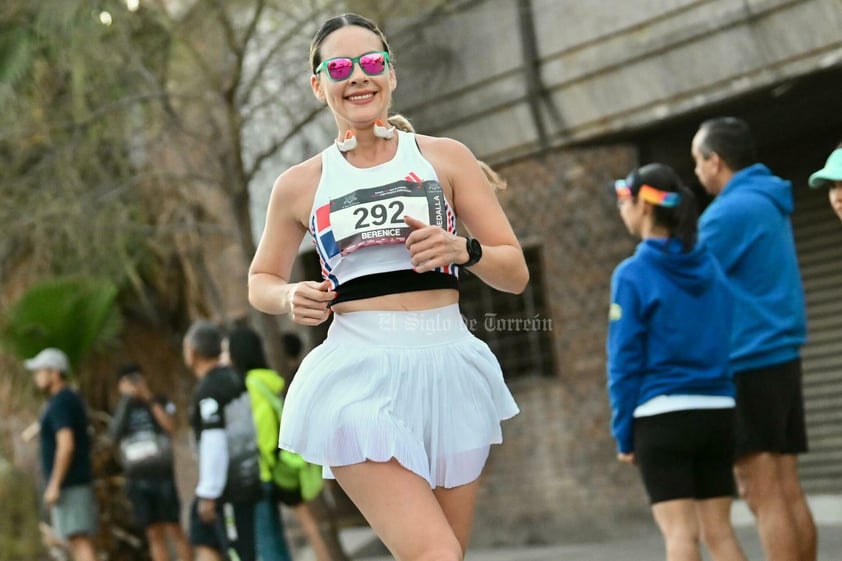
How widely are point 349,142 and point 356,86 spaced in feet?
0.53

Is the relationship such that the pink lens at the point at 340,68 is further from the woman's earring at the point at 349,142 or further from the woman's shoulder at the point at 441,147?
the woman's shoulder at the point at 441,147

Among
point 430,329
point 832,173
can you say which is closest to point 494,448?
point 832,173

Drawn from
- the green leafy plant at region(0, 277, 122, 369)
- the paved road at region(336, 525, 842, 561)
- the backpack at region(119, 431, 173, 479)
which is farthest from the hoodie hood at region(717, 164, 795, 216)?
the green leafy plant at region(0, 277, 122, 369)

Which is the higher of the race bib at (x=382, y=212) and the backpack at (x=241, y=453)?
the race bib at (x=382, y=212)

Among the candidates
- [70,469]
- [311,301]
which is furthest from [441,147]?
[70,469]

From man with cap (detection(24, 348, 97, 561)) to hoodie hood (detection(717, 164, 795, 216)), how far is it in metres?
6.31

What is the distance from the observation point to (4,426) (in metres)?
17.5

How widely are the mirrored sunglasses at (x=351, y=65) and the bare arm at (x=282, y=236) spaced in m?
0.27

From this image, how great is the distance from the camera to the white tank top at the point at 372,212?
13.5 ft

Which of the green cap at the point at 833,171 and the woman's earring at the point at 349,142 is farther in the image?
the green cap at the point at 833,171

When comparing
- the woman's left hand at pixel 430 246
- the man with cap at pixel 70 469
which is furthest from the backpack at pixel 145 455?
the woman's left hand at pixel 430 246

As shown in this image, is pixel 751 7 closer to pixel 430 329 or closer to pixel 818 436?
pixel 818 436

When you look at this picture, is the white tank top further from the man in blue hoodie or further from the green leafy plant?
the green leafy plant

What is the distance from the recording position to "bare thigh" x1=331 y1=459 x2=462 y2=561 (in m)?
3.93
